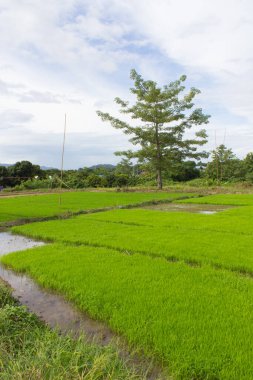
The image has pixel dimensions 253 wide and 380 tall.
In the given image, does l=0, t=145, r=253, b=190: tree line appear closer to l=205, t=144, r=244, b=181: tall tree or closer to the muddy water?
l=205, t=144, r=244, b=181: tall tree

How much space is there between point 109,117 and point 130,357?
1781 centimetres

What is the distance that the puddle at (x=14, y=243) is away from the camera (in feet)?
20.7

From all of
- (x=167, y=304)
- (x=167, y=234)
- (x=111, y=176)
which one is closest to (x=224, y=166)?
(x=111, y=176)

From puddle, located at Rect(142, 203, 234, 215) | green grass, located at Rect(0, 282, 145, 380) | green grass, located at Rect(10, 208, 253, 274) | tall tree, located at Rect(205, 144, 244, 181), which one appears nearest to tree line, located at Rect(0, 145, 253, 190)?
tall tree, located at Rect(205, 144, 244, 181)

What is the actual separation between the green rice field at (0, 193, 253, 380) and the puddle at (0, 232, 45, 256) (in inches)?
9.9

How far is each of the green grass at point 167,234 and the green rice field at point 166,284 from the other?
0.06 ft

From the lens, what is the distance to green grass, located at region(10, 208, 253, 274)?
16.8ft

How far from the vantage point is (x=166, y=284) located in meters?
3.80

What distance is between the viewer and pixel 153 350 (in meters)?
Result: 2.52

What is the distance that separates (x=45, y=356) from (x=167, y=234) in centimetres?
490

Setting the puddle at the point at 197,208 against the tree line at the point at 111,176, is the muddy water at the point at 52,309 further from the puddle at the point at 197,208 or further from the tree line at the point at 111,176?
the tree line at the point at 111,176

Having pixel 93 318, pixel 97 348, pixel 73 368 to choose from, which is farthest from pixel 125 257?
pixel 73 368

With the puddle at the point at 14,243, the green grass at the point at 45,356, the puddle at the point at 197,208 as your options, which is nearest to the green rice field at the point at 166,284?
the puddle at the point at 14,243

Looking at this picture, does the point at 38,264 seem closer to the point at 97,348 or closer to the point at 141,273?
the point at 141,273
